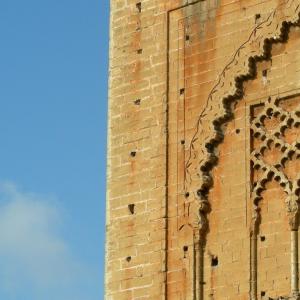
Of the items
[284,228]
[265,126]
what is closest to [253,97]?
[265,126]

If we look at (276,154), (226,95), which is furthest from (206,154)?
(276,154)

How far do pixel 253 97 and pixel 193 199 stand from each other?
3.70ft

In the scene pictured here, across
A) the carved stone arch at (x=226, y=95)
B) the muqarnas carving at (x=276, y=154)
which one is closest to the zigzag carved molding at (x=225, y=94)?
the carved stone arch at (x=226, y=95)

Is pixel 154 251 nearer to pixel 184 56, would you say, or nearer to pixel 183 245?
pixel 183 245

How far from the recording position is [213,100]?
56.3ft

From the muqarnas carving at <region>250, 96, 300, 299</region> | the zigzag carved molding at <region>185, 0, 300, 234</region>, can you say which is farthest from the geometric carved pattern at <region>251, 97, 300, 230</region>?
the zigzag carved molding at <region>185, 0, 300, 234</region>

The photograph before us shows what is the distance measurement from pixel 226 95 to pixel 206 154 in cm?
60

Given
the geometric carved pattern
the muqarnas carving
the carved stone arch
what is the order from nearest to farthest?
the muqarnas carving, the geometric carved pattern, the carved stone arch

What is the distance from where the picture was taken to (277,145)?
655 inches

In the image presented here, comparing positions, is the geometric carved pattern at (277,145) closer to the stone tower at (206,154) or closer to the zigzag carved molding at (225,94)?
the stone tower at (206,154)

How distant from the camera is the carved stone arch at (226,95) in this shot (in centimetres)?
1692

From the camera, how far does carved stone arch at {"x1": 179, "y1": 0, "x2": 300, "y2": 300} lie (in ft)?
55.5

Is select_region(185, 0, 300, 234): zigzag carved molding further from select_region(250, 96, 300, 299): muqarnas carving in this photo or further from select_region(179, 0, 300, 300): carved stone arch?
select_region(250, 96, 300, 299): muqarnas carving

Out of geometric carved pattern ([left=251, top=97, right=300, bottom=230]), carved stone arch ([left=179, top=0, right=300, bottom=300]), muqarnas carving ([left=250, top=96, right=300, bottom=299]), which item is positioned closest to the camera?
muqarnas carving ([left=250, top=96, right=300, bottom=299])
